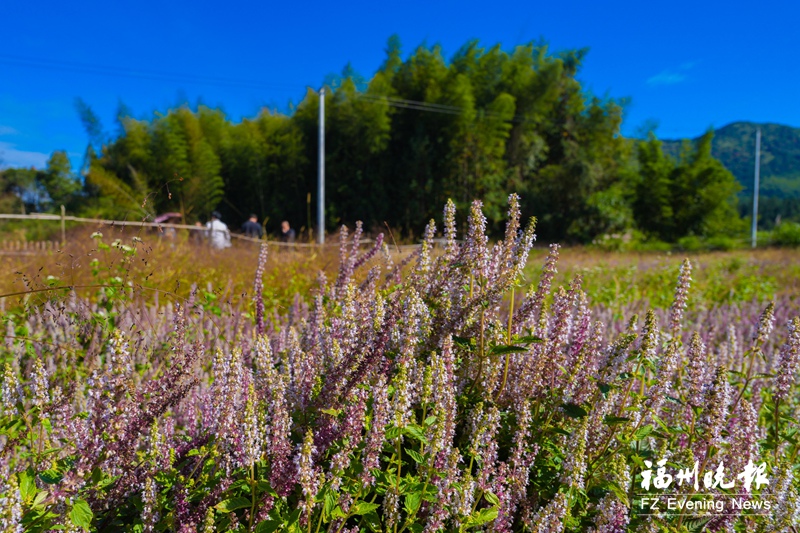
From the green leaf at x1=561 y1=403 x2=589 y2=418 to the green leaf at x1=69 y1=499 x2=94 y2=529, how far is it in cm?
130

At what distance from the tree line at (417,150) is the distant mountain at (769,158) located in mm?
139735

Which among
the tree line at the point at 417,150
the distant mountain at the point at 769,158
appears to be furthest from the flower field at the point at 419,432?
the distant mountain at the point at 769,158

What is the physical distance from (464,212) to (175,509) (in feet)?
69.9

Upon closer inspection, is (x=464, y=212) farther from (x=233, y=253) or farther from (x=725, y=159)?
(x=725, y=159)

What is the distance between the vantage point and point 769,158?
582 feet

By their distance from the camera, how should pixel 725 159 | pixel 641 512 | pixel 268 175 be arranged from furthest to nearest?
pixel 725 159
pixel 268 175
pixel 641 512

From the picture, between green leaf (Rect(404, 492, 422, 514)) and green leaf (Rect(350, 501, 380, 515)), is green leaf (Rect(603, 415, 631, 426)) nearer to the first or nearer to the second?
green leaf (Rect(404, 492, 422, 514))

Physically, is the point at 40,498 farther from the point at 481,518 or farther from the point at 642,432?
the point at 642,432

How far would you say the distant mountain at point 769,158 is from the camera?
155000 millimetres

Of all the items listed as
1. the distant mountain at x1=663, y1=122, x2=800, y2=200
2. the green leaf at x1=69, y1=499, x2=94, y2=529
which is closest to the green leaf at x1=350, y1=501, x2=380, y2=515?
the green leaf at x1=69, y1=499, x2=94, y2=529

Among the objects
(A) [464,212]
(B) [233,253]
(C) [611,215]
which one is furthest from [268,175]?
(B) [233,253]

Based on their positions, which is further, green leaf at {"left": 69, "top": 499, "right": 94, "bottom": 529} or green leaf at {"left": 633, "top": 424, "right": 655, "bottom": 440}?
green leaf at {"left": 633, "top": 424, "right": 655, "bottom": 440}

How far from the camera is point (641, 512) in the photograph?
1591 millimetres

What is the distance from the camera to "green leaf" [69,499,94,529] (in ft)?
3.67
